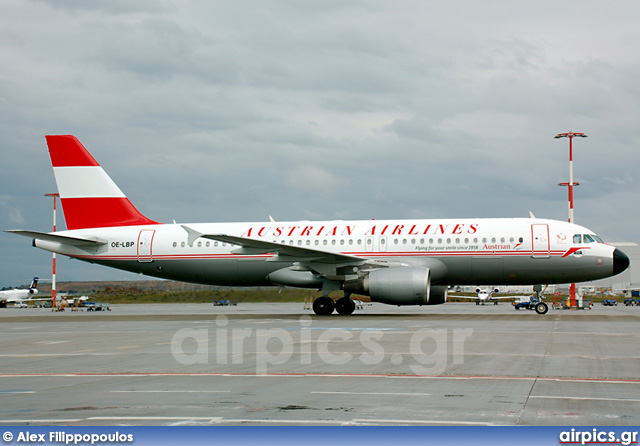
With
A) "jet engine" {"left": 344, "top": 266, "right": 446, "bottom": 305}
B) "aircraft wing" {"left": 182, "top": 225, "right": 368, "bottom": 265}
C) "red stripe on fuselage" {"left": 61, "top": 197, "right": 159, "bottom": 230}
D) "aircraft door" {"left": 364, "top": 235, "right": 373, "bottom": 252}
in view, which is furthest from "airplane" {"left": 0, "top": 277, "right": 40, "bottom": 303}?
"jet engine" {"left": 344, "top": 266, "right": 446, "bottom": 305}

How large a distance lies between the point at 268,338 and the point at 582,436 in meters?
12.8

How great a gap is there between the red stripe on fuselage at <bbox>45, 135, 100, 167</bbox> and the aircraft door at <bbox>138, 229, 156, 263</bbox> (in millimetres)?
4772

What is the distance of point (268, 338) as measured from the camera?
18422 millimetres

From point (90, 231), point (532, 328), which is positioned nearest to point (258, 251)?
point (90, 231)

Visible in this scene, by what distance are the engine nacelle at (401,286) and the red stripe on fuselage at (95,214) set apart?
12.8 m

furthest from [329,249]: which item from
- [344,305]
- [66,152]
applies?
[66,152]

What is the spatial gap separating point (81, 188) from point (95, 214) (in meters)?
1.46

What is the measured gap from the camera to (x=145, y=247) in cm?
3294

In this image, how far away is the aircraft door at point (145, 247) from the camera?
1294 inches

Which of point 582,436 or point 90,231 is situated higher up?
point 90,231

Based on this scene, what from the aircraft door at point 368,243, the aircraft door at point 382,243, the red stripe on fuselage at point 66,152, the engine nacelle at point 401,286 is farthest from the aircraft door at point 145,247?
the engine nacelle at point 401,286

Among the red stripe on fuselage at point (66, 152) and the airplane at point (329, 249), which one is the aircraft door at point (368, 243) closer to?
the airplane at point (329, 249)

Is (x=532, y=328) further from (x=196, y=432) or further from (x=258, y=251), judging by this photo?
(x=196, y=432)

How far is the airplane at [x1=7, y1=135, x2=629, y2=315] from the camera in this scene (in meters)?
28.8
